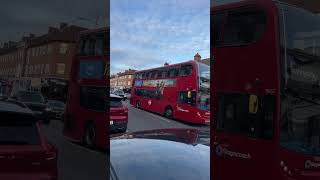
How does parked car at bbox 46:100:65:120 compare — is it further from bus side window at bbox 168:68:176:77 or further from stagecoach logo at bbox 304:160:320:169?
stagecoach logo at bbox 304:160:320:169

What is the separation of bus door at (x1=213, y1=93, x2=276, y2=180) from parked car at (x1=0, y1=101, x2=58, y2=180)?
2.79 m

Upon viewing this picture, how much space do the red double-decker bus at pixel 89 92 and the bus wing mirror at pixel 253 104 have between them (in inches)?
132

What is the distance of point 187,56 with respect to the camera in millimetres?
1864

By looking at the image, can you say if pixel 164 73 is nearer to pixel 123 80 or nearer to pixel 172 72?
pixel 172 72

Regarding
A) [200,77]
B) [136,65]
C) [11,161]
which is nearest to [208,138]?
[200,77]

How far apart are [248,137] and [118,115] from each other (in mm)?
3200

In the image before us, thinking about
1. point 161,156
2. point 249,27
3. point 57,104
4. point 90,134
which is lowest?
point 161,156

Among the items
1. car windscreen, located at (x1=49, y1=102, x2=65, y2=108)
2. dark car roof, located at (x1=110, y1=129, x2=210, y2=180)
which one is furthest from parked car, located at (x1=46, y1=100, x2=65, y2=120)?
dark car roof, located at (x1=110, y1=129, x2=210, y2=180)

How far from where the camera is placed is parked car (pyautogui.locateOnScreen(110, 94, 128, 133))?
1.69 metres

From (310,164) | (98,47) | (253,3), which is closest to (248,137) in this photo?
(310,164)

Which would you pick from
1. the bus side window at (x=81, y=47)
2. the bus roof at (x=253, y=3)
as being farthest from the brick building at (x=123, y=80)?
the bus roof at (x=253, y=3)

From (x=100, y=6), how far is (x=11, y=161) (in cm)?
60

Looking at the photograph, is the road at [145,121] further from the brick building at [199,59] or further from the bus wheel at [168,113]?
the brick building at [199,59]

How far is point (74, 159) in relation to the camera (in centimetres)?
167
